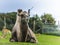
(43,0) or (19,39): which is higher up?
(43,0)

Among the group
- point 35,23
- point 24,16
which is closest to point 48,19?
point 35,23

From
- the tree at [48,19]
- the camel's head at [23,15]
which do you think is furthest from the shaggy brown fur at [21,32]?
the tree at [48,19]

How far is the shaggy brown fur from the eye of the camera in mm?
2734

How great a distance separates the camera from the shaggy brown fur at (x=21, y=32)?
2734 mm

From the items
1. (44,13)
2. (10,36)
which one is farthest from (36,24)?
(10,36)

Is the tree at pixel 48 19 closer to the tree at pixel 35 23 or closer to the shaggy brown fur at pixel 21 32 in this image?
the tree at pixel 35 23

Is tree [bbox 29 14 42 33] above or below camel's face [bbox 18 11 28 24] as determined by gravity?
below

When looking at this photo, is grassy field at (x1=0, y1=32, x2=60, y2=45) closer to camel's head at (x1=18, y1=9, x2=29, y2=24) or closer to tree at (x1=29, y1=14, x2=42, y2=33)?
tree at (x1=29, y1=14, x2=42, y2=33)

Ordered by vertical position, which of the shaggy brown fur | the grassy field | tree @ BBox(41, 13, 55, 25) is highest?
tree @ BBox(41, 13, 55, 25)

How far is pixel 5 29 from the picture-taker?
2.76m

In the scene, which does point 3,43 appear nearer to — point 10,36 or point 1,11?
point 10,36

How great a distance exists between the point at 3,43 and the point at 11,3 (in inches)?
17.6

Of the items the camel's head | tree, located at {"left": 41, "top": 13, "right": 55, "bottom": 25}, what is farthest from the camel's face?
tree, located at {"left": 41, "top": 13, "right": 55, "bottom": 25}

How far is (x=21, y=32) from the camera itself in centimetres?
276
